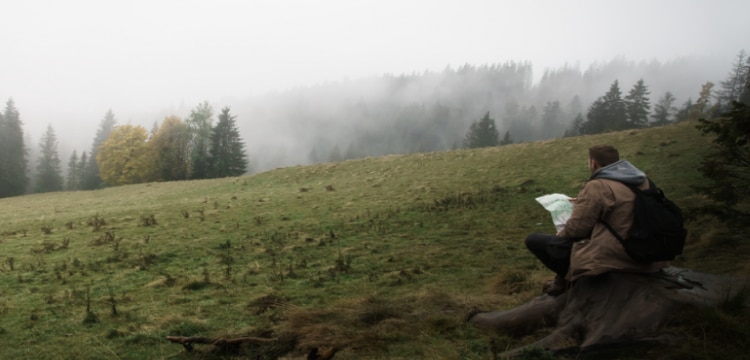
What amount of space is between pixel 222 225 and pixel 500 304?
13.1 metres

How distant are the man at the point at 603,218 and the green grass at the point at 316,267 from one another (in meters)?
0.93

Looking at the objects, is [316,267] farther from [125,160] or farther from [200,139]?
[200,139]

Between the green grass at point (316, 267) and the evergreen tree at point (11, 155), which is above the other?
the evergreen tree at point (11, 155)

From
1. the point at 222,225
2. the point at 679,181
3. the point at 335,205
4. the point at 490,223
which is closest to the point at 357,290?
the point at 490,223

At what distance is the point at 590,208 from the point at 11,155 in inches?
3232

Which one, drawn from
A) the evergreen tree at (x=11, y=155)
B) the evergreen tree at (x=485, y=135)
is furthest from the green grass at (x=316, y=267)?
the evergreen tree at (x=485, y=135)

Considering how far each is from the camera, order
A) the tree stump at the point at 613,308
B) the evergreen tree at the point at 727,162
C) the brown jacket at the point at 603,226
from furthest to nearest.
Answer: the evergreen tree at the point at 727,162
the brown jacket at the point at 603,226
the tree stump at the point at 613,308

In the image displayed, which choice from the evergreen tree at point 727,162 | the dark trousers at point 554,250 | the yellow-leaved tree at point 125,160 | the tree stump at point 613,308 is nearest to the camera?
the tree stump at point 613,308

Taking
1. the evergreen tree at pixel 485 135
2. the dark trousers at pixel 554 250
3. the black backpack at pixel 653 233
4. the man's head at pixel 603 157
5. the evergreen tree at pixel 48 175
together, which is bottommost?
the dark trousers at pixel 554 250

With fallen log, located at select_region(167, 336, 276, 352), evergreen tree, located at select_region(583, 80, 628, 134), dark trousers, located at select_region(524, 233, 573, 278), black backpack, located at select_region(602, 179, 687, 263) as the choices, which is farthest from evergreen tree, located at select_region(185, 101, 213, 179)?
black backpack, located at select_region(602, 179, 687, 263)

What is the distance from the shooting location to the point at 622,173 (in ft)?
16.2

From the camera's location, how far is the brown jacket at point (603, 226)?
4.73 metres

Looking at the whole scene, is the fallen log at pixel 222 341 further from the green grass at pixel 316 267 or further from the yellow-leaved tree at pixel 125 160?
the yellow-leaved tree at pixel 125 160

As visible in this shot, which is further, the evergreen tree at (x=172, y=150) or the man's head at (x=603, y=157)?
the evergreen tree at (x=172, y=150)
